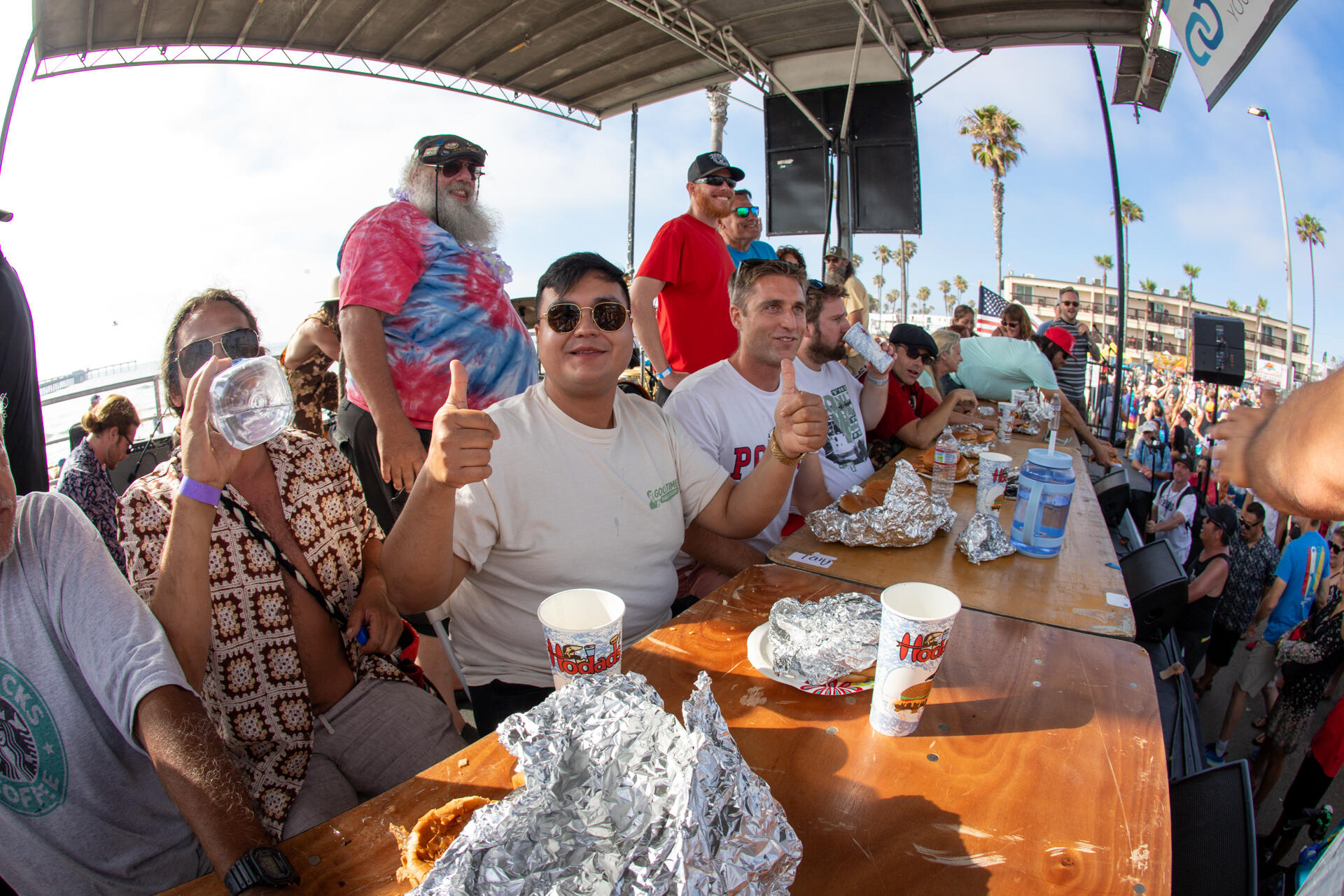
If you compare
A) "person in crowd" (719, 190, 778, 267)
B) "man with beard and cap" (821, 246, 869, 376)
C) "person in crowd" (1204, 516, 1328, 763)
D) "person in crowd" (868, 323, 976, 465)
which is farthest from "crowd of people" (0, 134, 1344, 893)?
"person in crowd" (1204, 516, 1328, 763)

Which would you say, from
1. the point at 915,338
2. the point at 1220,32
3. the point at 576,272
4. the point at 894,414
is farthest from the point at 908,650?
the point at 1220,32

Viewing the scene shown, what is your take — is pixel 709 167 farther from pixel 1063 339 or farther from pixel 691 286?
pixel 1063 339

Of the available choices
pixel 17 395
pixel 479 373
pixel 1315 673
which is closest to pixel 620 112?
pixel 479 373

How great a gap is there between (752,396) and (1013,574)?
1147 mm

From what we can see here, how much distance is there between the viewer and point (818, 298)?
10.0 feet

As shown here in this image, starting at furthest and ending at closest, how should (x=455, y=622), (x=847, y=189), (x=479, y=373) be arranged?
(x=847, y=189) → (x=479, y=373) → (x=455, y=622)

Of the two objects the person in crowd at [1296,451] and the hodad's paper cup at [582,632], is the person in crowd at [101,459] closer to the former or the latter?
the hodad's paper cup at [582,632]

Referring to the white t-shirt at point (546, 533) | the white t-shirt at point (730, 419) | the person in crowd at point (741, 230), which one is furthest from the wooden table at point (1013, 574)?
the person in crowd at point (741, 230)

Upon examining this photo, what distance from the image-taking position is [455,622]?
1728 millimetres

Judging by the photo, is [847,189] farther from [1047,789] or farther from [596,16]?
[1047,789]

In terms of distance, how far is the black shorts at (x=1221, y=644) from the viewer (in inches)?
172

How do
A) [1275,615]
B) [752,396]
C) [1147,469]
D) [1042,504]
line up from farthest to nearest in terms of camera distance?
[1147,469], [1275,615], [752,396], [1042,504]

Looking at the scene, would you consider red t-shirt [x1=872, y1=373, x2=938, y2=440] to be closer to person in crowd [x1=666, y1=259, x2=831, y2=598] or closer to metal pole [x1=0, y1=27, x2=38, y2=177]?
person in crowd [x1=666, y1=259, x2=831, y2=598]

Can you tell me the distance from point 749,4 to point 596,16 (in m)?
1.43
